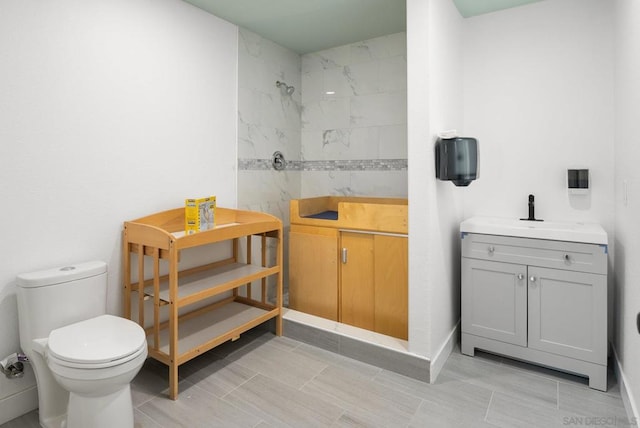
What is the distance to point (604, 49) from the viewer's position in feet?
7.86

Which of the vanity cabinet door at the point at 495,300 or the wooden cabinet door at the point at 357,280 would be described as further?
the wooden cabinet door at the point at 357,280

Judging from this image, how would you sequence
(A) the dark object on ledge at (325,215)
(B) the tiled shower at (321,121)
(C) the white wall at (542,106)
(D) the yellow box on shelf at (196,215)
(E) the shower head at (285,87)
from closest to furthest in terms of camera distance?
1. (D) the yellow box on shelf at (196,215)
2. (C) the white wall at (542,106)
3. (A) the dark object on ledge at (325,215)
4. (B) the tiled shower at (321,121)
5. (E) the shower head at (285,87)

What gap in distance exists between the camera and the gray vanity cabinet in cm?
214

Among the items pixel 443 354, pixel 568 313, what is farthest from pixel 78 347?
pixel 568 313

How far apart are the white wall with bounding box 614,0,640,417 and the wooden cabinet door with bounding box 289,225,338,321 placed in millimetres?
1715

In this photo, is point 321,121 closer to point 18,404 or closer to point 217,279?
point 217,279

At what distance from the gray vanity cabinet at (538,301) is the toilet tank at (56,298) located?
91.6 inches

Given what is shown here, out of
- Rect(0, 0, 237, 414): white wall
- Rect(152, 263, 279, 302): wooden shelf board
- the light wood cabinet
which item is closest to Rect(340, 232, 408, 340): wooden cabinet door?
the light wood cabinet

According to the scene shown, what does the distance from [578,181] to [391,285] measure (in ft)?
4.77

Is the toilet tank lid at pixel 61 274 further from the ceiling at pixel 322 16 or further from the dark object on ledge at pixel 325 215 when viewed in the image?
the ceiling at pixel 322 16

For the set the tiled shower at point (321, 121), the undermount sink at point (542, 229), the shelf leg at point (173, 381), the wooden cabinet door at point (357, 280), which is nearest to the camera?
the shelf leg at point (173, 381)

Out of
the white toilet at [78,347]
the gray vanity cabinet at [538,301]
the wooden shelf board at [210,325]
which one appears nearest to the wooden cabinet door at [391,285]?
the gray vanity cabinet at [538,301]

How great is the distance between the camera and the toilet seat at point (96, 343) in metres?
1.54

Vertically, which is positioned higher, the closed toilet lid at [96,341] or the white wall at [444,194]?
the white wall at [444,194]
